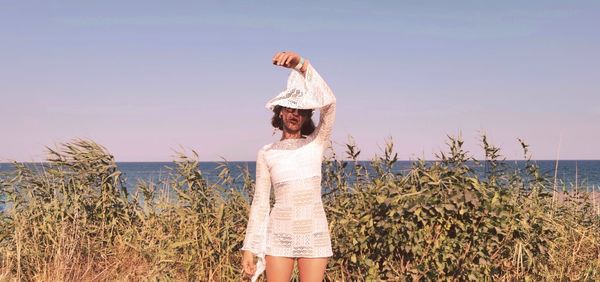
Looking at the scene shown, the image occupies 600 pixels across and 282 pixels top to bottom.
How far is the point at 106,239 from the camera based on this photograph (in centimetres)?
747

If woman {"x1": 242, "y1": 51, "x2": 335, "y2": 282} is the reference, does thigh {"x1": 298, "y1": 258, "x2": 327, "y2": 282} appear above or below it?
below

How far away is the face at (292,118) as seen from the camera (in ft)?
13.6

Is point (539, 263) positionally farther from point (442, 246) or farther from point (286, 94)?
point (286, 94)

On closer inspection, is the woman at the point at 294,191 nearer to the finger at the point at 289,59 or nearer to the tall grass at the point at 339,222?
the finger at the point at 289,59

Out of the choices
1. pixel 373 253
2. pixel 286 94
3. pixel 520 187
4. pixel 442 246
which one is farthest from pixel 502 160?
pixel 286 94

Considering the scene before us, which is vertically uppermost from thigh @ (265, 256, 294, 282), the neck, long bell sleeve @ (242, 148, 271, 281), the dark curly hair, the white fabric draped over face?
the white fabric draped over face

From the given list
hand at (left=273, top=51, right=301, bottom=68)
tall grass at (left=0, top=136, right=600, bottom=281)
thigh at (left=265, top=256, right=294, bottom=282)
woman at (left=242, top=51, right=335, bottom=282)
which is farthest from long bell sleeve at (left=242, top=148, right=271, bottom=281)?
tall grass at (left=0, top=136, right=600, bottom=281)

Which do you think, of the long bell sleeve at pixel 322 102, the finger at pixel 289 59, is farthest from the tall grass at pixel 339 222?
the finger at pixel 289 59

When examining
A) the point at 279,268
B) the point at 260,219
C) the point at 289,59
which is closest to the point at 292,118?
the point at 289,59

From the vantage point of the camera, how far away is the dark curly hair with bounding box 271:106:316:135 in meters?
4.29

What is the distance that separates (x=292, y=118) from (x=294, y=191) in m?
0.55

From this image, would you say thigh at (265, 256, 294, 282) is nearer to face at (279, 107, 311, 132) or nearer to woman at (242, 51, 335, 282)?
woman at (242, 51, 335, 282)

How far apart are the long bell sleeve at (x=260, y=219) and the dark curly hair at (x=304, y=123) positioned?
0.31 metres

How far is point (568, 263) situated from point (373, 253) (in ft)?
8.36
